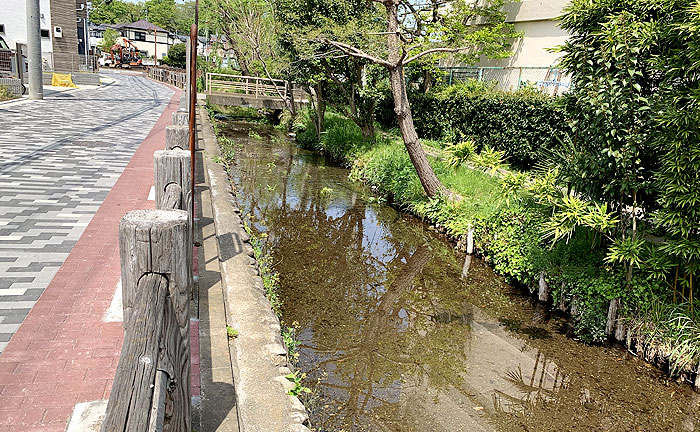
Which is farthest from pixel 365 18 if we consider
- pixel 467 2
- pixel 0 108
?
pixel 0 108

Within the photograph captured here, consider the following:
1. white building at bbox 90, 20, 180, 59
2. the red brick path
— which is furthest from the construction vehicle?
the red brick path

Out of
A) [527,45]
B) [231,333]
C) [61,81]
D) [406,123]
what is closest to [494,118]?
[406,123]

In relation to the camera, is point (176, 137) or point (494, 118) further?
point (494, 118)

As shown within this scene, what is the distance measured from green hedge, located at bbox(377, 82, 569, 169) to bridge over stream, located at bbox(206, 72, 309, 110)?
6.79 metres

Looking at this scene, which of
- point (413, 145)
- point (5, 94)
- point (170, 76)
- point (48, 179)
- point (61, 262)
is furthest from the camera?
point (170, 76)

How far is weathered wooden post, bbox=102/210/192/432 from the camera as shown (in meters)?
1.67

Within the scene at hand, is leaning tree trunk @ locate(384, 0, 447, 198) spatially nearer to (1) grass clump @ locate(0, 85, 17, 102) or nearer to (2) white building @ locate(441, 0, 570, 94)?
(2) white building @ locate(441, 0, 570, 94)

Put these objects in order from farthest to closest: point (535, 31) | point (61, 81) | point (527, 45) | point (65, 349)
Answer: point (61, 81), point (527, 45), point (535, 31), point (65, 349)

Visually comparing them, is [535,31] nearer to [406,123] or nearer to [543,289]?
[406,123]

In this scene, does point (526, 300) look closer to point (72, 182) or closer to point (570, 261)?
point (570, 261)

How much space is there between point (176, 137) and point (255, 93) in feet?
69.4

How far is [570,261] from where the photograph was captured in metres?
7.06

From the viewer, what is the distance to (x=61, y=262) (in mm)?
5086

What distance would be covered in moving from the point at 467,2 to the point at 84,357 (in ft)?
66.2
